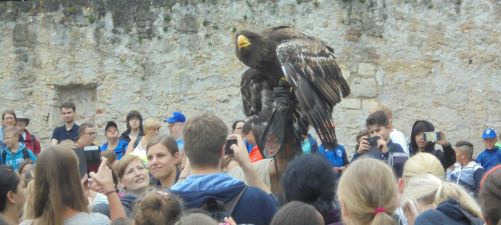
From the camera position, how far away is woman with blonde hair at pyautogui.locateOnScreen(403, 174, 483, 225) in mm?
5379

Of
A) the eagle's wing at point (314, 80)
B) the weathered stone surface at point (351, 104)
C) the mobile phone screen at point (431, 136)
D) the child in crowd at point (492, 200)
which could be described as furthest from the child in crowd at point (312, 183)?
the weathered stone surface at point (351, 104)

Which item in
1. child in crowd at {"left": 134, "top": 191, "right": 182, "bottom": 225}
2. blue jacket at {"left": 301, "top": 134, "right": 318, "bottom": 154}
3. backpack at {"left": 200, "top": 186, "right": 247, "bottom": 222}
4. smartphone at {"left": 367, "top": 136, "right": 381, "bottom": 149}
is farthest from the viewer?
smartphone at {"left": 367, "top": 136, "right": 381, "bottom": 149}

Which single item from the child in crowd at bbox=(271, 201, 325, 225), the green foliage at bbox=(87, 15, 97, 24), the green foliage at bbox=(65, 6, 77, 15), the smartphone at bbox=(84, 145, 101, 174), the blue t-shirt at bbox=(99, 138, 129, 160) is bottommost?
the blue t-shirt at bbox=(99, 138, 129, 160)

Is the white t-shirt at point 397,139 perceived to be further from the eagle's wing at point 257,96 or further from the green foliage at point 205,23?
the green foliage at point 205,23

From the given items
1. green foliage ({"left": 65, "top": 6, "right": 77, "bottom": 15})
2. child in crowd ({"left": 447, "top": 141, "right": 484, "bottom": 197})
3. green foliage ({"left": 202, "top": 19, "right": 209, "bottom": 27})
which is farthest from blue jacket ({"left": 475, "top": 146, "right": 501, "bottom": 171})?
green foliage ({"left": 65, "top": 6, "right": 77, "bottom": 15})

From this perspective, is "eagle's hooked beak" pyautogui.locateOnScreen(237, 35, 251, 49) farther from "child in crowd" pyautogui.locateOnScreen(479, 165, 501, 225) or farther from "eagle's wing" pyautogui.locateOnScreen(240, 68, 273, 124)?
"child in crowd" pyautogui.locateOnScreen(479, 165, 501, 225)

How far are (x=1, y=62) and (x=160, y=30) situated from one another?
2.77 meters

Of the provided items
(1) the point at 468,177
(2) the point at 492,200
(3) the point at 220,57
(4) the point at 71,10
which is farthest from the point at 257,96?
(4) the point at 71,10

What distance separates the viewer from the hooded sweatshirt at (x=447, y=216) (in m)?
5.35

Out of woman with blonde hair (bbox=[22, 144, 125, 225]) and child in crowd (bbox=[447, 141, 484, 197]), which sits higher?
woman with blonde hair (bbox=[22, 144, 125, 225])

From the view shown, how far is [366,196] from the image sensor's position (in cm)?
499

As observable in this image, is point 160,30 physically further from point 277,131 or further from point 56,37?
point 277,131

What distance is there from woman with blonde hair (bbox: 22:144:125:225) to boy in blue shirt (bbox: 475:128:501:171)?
8.20m

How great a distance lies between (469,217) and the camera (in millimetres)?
5449
